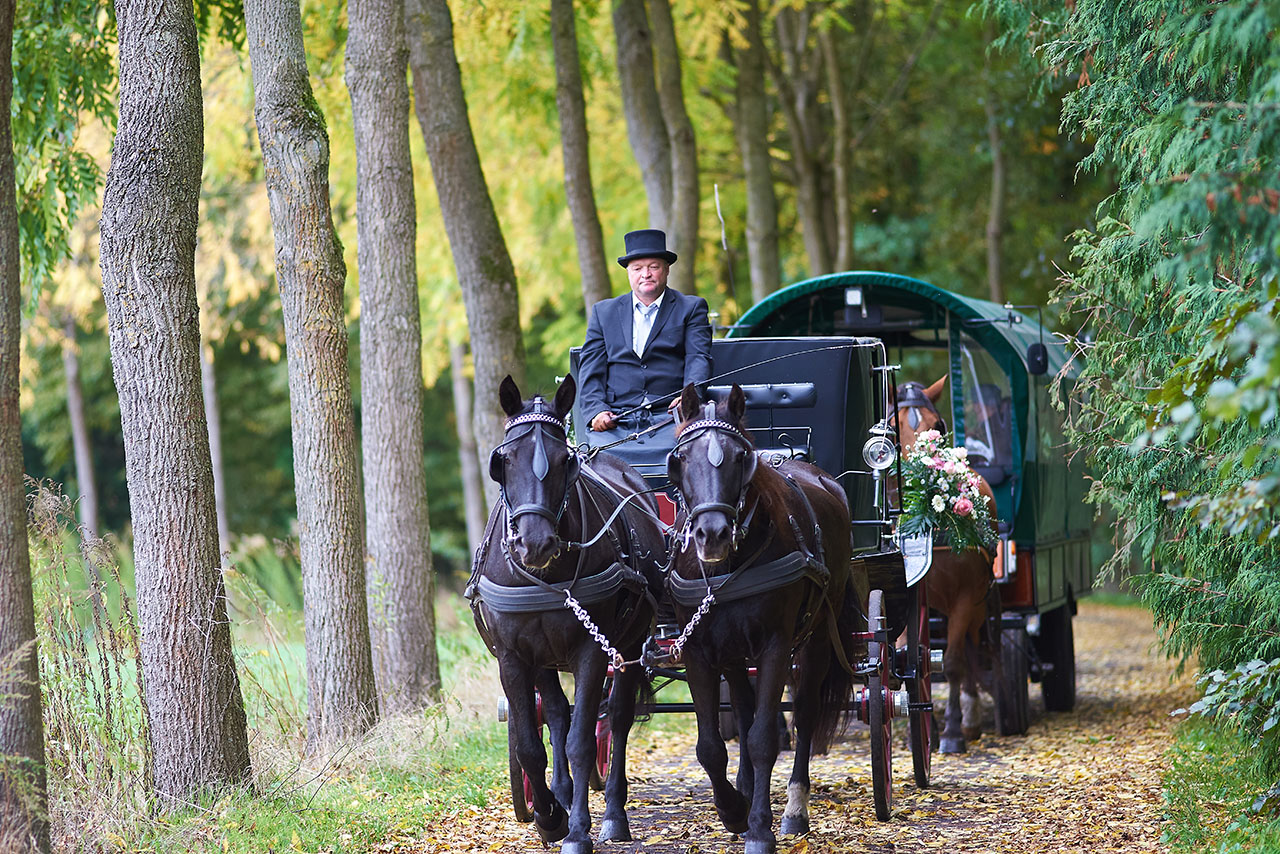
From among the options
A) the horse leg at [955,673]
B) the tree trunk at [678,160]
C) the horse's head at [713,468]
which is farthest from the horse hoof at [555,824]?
the tree trunk at [678,160]

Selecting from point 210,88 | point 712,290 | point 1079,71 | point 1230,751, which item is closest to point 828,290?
point 1079,71

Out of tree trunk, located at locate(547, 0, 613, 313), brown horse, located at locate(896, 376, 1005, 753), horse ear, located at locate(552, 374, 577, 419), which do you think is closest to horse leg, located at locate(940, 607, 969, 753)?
brown horse, located at locate(896, 376, 1005, 753)

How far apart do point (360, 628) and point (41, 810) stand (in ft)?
9.73

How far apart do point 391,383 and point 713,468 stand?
4553mm

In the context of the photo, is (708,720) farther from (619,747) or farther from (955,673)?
(955,673)

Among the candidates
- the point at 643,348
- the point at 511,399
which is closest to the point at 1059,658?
the point at 643,348

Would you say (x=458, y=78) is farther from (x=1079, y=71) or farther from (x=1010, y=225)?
(x=1010, y=225)

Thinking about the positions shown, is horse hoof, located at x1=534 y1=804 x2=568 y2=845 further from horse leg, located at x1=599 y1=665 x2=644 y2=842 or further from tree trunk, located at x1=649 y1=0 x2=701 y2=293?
tree trunk, located at x1=649 y1=0 x2=701 y2=293

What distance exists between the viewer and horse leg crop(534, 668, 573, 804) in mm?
6359

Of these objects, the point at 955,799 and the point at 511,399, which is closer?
the point at 511,399

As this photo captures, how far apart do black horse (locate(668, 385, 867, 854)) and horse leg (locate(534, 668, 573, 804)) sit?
60 centimetres

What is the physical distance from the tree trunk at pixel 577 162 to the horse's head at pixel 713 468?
267 inches

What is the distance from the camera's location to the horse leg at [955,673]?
383 inches

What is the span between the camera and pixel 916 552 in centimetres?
878
